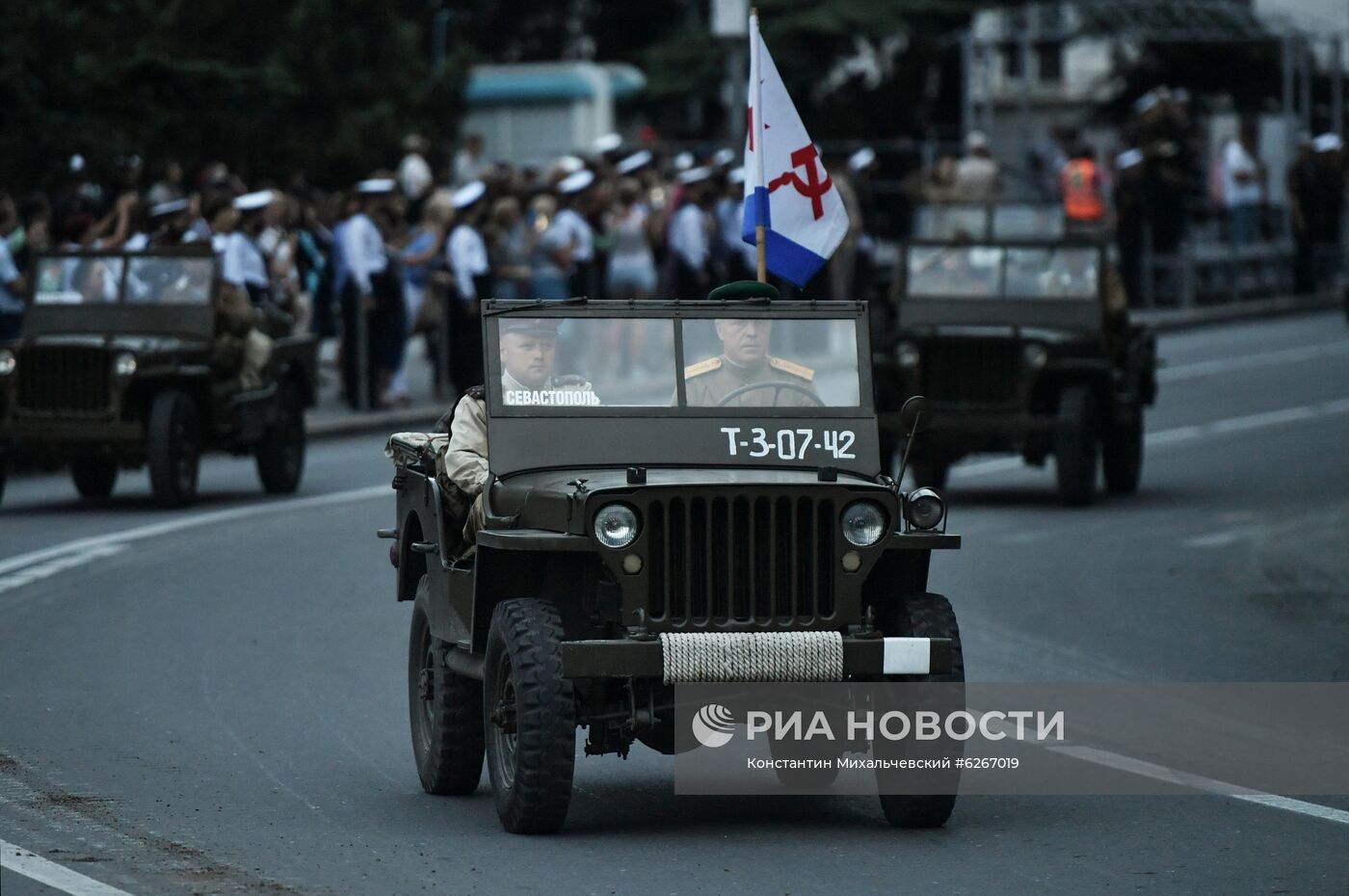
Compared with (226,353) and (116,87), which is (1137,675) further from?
(116,87)

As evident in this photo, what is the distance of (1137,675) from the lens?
13.2 meters

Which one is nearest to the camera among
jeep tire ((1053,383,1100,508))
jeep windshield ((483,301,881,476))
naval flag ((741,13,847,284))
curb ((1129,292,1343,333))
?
jeep windshield ((483,301,881,476))

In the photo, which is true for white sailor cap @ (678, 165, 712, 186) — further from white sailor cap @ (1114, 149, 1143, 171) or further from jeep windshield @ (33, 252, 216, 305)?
jeep windshield @ (33, 252, 216, 305)

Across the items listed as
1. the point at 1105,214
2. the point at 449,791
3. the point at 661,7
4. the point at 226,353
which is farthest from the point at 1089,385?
the point at 661,7

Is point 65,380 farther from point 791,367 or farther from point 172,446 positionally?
point 791,367

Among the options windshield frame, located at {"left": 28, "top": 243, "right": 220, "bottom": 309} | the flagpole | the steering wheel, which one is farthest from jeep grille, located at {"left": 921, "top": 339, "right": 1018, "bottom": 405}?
the steering wheel

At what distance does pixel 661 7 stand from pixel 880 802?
158 ft

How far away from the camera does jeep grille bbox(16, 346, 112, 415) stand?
63.2ft

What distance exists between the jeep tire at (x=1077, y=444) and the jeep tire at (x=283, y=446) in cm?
576

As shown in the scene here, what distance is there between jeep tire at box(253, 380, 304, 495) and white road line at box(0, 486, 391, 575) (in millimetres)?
302

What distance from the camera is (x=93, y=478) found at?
20.6 metres

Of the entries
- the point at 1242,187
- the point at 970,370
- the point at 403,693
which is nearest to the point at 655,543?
the point at 403,693

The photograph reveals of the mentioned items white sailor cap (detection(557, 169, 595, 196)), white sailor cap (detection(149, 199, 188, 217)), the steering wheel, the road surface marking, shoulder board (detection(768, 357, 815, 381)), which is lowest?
the road surface marking

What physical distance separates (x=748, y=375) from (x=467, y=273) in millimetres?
17088
